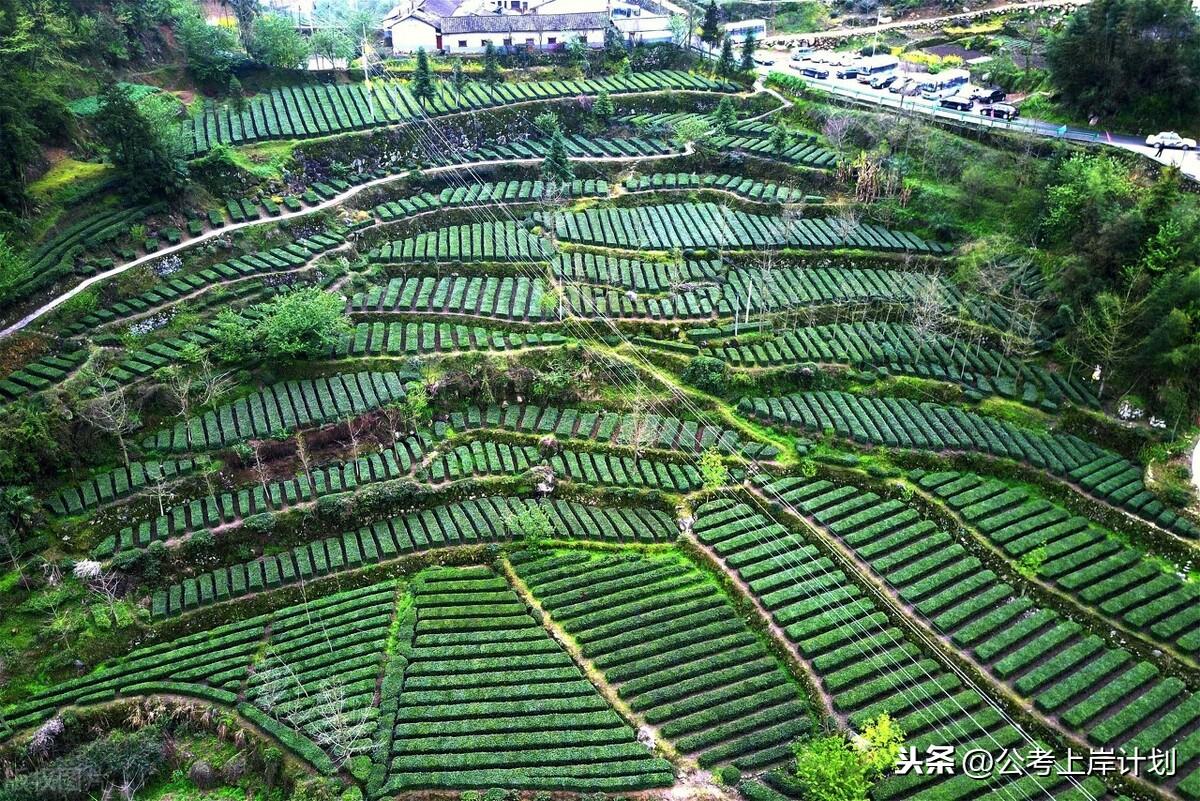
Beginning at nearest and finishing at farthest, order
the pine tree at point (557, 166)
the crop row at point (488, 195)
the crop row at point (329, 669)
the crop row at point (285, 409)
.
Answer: the crop row at point (329, 669)
the crop row at point (285, 409)
the crop row at point (488, 195)
the pine tree at point (557, 166)

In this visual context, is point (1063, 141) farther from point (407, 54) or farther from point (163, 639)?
point (163, 639)

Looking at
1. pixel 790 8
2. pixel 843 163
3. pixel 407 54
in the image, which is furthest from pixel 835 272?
pixel 790 8

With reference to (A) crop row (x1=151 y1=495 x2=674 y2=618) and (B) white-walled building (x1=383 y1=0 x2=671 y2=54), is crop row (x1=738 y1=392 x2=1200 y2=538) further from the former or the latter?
(B) white-walled building (x1=383 y1=0 x2=671 y2=54)

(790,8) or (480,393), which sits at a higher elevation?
(790,8)

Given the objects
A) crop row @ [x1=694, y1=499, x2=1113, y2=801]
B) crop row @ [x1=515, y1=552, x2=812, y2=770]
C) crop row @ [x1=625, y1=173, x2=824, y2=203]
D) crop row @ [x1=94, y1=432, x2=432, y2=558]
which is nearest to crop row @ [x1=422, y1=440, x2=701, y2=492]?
crop row @ [x1=94, y1=432, x2=432, y2=558]

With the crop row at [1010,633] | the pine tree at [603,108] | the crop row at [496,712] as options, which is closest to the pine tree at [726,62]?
the pine tree at [603,108]

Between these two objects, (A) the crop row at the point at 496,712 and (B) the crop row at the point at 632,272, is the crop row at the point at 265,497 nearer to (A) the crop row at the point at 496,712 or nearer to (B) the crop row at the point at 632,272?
(A) the crop row at the point at 496,712
